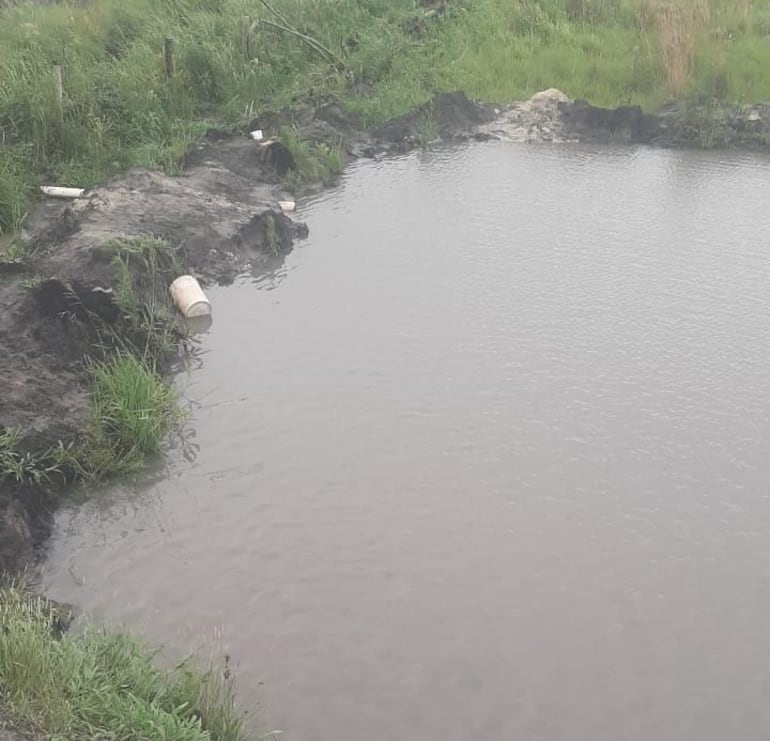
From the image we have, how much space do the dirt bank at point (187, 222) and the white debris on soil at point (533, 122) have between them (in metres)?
0.02

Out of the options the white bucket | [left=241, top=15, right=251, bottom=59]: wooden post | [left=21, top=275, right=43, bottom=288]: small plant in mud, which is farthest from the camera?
[left=241, top=15, right=251, bottom=59]: wooden post

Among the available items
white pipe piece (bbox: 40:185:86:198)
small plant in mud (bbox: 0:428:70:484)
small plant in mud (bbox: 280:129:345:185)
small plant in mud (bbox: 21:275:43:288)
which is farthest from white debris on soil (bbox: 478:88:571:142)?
small plant in mud (bbox: 0:428:70:484)

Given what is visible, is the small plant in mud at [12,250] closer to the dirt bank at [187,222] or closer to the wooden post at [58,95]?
the dirt bank at [187,222]

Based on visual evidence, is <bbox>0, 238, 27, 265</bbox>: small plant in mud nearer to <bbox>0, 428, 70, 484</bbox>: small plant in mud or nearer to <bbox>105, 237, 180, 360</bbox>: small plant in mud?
<bbox>105, 237, 180, 360</bbox>: small plant in mud

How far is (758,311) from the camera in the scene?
25.7ft

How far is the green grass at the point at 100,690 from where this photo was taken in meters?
3.38

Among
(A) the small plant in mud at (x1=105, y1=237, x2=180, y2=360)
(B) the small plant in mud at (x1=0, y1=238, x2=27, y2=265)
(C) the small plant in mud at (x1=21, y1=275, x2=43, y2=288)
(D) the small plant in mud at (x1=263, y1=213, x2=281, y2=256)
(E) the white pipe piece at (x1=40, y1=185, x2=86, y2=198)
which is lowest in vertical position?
(D) the small plant in mud at (x1=263, y1=213, x2=281, y2=256)

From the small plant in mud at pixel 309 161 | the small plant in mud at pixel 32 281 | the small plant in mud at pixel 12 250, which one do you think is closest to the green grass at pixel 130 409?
the small plant in mud at pixel 32 281

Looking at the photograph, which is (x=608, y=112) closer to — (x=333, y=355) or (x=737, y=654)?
(x=333, y=355)

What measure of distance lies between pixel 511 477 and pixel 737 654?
173 centimetres

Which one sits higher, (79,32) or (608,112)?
(79,32)

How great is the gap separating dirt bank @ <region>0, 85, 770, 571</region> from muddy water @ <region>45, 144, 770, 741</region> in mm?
519

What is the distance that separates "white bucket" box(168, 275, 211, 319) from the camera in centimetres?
767

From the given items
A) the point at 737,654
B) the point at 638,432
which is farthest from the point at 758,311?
the point at 737,654
